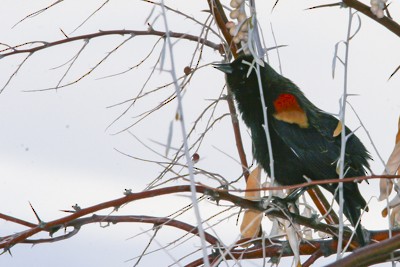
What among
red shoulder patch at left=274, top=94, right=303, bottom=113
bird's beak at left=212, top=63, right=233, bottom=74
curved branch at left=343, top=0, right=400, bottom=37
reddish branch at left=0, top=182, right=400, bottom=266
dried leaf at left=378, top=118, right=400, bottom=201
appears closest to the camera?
reddish branch at left=0, top=182, right=400, bottom=266

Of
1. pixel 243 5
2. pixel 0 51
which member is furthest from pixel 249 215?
pixel 0 51

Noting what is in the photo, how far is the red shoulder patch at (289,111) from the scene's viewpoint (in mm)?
2098

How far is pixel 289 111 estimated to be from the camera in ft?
6.97

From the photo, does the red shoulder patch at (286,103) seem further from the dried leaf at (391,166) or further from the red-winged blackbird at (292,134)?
the dried leaf at (391,166)

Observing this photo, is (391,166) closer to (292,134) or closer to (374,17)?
(374,17)

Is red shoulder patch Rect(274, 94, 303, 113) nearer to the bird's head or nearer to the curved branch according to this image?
the bird's head

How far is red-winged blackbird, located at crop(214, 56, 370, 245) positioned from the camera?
2.00 meters

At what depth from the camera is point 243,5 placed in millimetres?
1387

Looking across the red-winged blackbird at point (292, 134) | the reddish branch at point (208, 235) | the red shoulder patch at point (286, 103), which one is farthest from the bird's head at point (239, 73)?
the reddish branch at point (208, 235)

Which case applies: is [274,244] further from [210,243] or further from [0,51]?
[0,51]

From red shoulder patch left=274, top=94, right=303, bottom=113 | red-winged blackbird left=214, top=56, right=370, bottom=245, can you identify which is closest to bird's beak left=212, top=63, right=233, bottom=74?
red-winged blackbird left=214, top=56, right=370, bottom=245

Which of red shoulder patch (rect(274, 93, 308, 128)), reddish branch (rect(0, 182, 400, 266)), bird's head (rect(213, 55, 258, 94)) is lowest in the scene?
reddish branch (rect(0, 182, 400, 266))

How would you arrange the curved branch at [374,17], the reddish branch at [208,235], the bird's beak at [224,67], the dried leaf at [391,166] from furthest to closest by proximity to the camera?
the bird's beak at [224,67]
the dried leaf at [391,166]
the curved branch at [374,17]
the reddish branch at [208,235]

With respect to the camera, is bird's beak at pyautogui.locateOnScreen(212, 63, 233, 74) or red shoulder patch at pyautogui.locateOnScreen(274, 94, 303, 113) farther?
red shoulder patch at pyautogui.locateOnScreen(274, 94, 303, 113)
